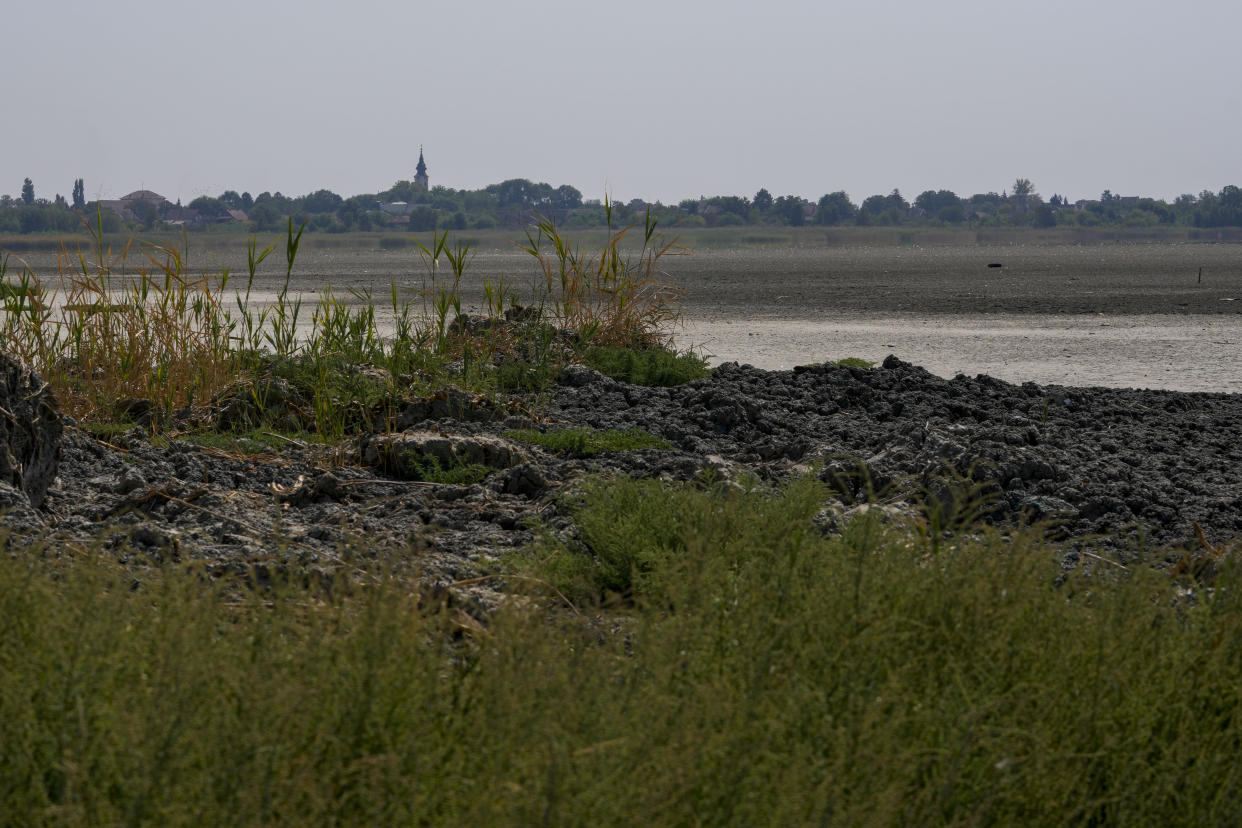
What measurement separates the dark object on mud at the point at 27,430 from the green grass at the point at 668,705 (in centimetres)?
178

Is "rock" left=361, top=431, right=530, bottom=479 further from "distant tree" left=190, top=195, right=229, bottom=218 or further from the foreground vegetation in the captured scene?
"distant tree" left=190, top=195, right=229, bottom=218

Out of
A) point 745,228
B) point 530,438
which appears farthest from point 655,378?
point 745,228

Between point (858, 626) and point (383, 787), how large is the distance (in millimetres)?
1303

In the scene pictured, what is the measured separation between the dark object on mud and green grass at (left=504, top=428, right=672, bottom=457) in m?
2.58

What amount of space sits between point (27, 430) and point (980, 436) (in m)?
5.02

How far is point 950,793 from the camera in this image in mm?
2273

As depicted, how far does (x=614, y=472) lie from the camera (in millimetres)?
5410

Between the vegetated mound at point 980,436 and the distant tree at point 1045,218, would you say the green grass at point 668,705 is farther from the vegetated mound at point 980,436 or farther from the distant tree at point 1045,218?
the distant tree at point 1045,218

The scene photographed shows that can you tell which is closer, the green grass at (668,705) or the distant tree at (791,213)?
the green grass at (668,705)

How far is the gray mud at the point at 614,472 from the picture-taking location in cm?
458

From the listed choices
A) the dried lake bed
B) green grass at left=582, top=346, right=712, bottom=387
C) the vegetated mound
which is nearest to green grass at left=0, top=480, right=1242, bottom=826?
the vegetated mound

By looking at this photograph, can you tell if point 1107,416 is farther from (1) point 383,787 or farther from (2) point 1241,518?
(1) point 383,787

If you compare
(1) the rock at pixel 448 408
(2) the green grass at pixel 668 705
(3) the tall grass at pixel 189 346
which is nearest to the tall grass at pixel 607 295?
(3) the tall grass at pixel 189 346

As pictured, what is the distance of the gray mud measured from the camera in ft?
15.0
